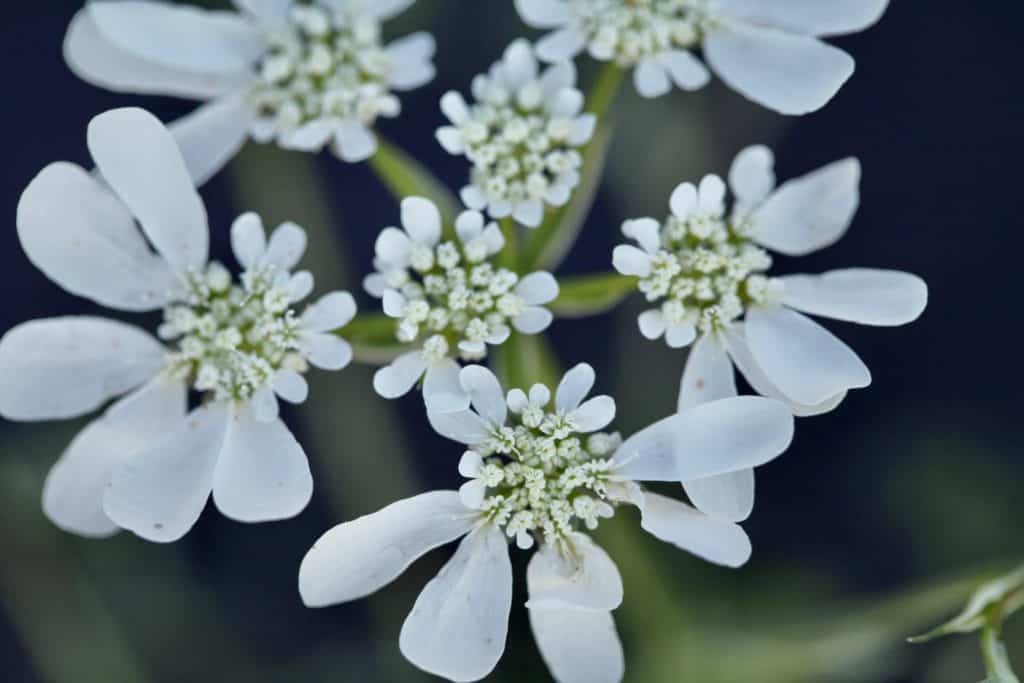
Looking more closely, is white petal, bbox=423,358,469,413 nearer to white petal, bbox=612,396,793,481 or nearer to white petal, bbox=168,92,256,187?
white petal, bbox=612,396,793,481

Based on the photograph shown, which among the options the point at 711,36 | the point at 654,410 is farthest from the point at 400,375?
the point at 654,410

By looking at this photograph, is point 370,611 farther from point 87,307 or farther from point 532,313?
point 532,313

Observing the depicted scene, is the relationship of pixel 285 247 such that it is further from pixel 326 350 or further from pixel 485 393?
pixel 485 393

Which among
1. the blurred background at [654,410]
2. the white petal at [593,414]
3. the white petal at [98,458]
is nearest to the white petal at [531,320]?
the white petal at [593,414]

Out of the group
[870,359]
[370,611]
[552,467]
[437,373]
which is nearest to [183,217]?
[437,373]

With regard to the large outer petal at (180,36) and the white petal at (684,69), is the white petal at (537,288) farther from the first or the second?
the large outer petal at (180,36)
